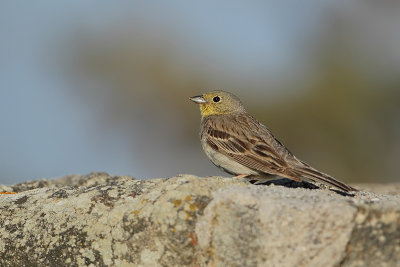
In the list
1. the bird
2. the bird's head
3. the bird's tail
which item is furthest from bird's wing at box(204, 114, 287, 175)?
the bird's head

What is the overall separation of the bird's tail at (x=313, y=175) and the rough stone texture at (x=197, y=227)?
1159 millimetres

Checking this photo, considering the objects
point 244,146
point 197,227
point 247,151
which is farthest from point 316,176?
point 197,227

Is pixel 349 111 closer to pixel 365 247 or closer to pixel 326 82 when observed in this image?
pixel 326 82

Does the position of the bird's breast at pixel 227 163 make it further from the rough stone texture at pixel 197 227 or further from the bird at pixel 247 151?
the rough stone texture at pixel 197 227

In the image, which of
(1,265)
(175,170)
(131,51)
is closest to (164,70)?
(131,51)

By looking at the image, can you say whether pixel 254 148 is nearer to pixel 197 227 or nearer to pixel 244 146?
pixel 244 146

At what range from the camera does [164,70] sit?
18.2 m

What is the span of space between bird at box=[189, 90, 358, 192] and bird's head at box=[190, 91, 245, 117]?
3.0 inches

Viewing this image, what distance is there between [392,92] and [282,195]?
1308 centimetres

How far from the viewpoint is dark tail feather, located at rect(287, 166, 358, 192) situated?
19.7 feet

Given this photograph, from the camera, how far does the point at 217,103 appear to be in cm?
884

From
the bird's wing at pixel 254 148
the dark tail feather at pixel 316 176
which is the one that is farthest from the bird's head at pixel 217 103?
the dark tail feather at pixel 316 176

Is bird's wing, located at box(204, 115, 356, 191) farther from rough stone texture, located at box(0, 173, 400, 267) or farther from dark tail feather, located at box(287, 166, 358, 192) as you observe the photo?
rough stone texture, located at box(0, 173, 400, 267)

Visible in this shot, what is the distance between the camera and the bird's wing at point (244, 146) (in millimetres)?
7078
